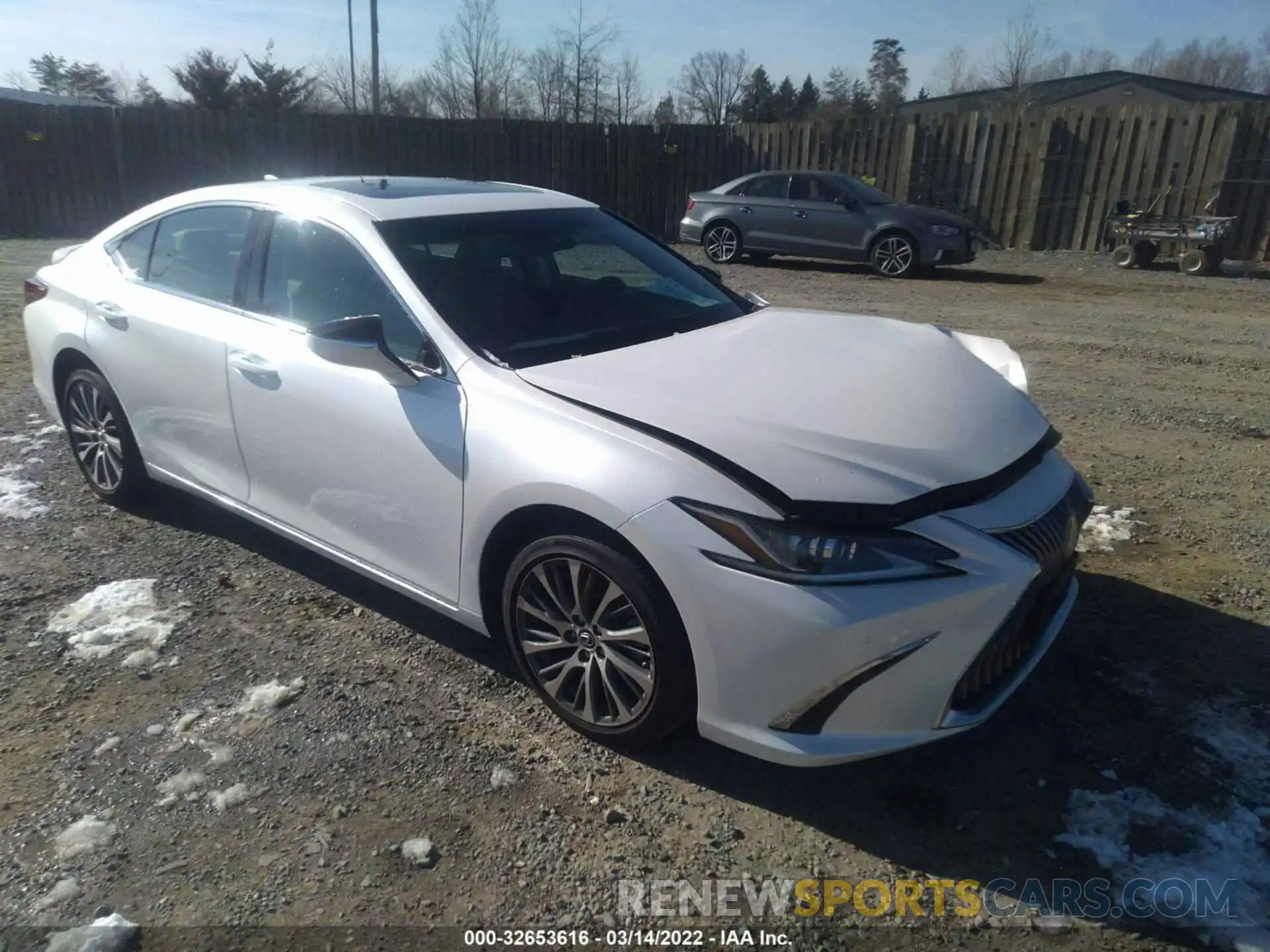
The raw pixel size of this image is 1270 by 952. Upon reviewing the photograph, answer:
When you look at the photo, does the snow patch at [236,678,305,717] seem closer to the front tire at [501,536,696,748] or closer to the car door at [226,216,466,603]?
the car door at [226,216,466,603]

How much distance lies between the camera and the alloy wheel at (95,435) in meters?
4.71

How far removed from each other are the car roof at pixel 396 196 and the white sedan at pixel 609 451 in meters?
0.02

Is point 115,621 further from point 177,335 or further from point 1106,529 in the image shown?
point 1106,529

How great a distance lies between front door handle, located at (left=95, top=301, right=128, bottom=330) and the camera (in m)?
4.41

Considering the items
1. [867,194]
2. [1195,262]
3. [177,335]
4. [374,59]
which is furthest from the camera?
[374,59]

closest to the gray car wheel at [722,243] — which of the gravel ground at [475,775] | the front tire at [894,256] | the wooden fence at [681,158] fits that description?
the front tire at [894,256]

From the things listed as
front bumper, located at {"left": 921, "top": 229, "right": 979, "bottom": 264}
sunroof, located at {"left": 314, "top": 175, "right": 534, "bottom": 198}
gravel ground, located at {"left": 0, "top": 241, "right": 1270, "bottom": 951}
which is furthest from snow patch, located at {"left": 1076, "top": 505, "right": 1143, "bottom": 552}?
front bumper, located at {"left": 921, "top": 229, "right": 979, "bottom": 264}

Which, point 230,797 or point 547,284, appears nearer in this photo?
point 230,797

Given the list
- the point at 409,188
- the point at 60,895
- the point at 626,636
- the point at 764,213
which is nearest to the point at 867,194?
the point at 764,213

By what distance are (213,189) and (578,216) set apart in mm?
1791

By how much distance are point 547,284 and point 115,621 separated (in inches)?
88.5

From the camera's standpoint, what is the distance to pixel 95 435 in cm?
483

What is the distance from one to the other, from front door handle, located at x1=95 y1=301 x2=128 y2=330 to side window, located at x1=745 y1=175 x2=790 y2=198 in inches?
474

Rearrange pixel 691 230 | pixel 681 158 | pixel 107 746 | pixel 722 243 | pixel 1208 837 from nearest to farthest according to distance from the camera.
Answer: pixel 1208 837 < pixel 107 746 < pixel 722 243 < pixel 691 230 < pixel 681 158
